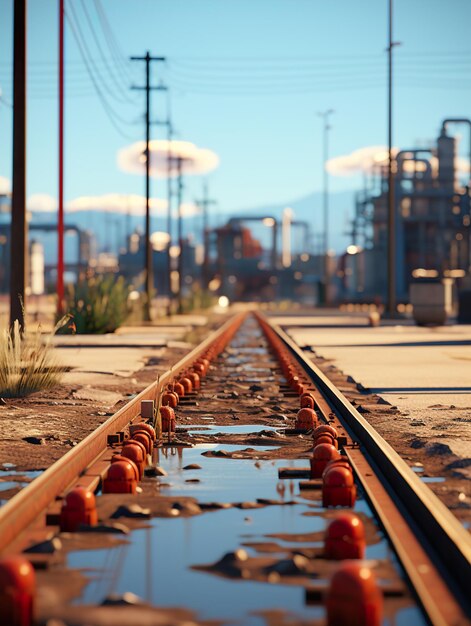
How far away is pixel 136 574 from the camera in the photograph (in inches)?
199

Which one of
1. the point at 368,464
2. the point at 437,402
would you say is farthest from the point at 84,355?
the point at 368,464

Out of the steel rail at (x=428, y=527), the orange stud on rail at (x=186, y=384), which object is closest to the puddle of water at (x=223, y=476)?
the steel rail at (x=428, y=527)

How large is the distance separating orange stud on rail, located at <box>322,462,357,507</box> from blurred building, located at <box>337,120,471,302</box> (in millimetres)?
69413

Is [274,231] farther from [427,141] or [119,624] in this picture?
[119,624]

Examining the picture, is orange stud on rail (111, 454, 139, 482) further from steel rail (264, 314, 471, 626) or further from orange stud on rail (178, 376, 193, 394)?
orange stud on rail (178, 376, 193, 394)

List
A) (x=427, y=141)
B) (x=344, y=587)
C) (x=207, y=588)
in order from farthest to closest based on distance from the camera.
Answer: (x=427, y=141) → (x=207, y=588) → (x=344, y=587)

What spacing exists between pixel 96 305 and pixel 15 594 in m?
29.0

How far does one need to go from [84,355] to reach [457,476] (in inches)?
635

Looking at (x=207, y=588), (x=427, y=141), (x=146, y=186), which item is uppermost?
(x=427, y=141)

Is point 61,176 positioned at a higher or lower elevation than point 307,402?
higher

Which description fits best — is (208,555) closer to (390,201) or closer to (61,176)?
(61,176)

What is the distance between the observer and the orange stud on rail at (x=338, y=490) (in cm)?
674

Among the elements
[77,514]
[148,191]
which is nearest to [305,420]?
[77,514]

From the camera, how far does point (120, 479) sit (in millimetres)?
7121
